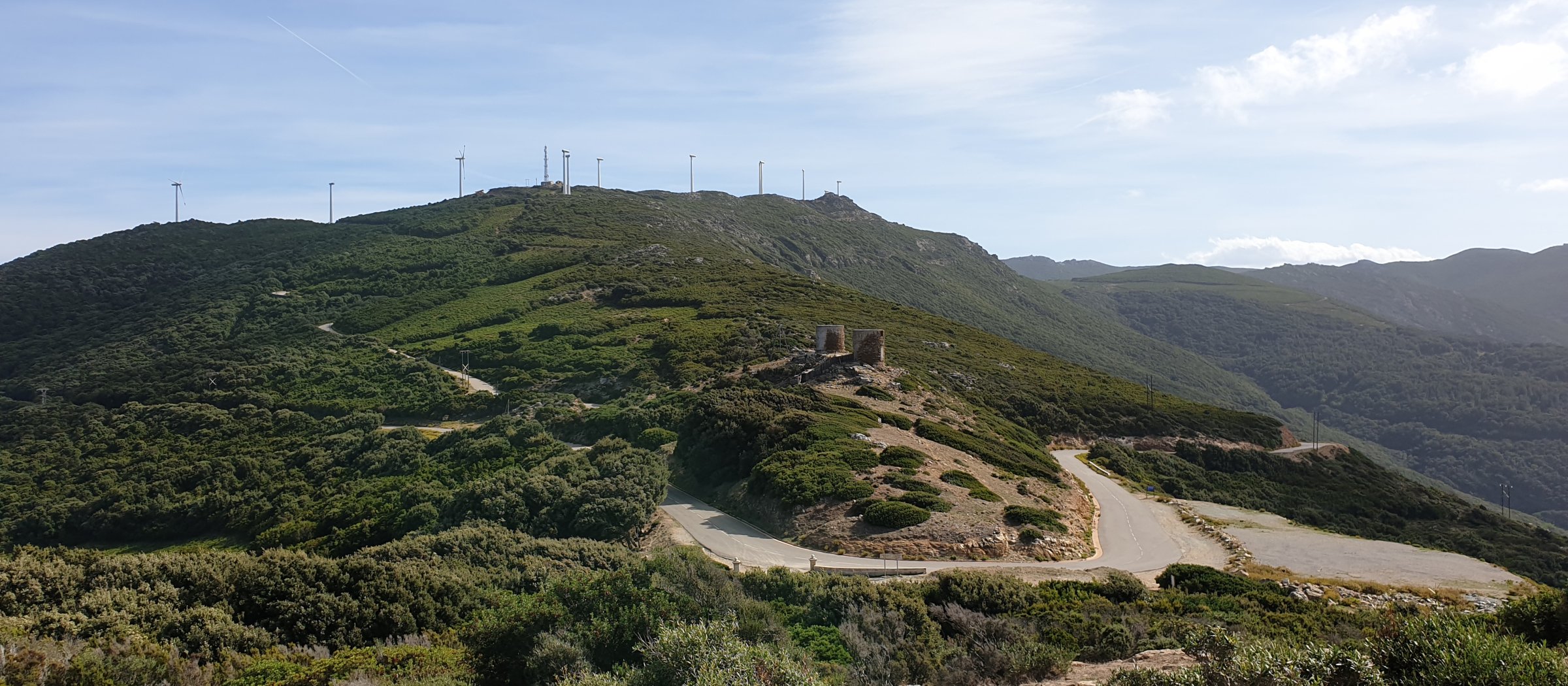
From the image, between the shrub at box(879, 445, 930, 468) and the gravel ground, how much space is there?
9.66 m

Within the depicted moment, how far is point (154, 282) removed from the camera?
78.5m

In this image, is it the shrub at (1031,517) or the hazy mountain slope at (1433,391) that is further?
the hazy mountain slope at (1433,391)

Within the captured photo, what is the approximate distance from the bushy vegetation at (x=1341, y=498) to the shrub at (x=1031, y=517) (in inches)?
654

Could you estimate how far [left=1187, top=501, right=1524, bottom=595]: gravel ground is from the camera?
22500mm

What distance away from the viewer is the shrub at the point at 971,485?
25.6 metres

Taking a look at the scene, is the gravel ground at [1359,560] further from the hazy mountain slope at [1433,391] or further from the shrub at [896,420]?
the hazy mountain slope at [1433,391]

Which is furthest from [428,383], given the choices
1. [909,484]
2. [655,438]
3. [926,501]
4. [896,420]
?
[926,501]

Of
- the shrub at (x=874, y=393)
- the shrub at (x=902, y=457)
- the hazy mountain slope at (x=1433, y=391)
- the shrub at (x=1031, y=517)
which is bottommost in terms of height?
the hazy mountain slope at (x=1433, y=391)

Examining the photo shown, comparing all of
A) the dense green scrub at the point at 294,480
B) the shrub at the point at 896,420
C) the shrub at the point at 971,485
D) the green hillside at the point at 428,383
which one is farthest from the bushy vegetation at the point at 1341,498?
the dense green scrub at the point at 294,480

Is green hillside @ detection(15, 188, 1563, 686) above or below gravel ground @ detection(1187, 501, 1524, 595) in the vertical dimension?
above

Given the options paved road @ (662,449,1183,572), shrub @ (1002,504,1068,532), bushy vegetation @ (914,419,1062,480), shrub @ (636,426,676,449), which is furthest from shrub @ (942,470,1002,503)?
shrub @ (636,426,676,449)

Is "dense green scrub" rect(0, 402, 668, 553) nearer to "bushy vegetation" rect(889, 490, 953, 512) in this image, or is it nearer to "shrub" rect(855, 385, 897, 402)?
"bushy vegetation" rect(889, 490, 953, 512)

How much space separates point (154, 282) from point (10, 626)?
81.9m

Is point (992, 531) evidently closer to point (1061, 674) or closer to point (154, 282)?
point (1061, 674)
